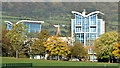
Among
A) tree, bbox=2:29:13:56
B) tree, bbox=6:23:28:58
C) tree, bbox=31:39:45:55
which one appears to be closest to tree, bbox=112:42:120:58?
tree, bbox=31:39:45:55

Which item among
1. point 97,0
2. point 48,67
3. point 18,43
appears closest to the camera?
point 48,67

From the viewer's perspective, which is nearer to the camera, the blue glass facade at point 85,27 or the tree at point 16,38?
the tree at point 16,38

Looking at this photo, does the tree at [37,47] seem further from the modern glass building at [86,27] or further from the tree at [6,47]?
the modern glass building at [86,27]

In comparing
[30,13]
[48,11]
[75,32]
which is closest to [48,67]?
[75,32]

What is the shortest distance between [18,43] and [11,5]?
54.8 m

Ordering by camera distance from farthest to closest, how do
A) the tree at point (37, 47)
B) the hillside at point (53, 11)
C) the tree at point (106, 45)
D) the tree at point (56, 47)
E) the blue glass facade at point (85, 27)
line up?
the hillside at point (53, 11), the blue glass facade at point (85, 27), the tree at point (106, 45), the tree at point (56, 47), the tree at point (37, 47)

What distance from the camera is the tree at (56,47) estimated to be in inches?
1614

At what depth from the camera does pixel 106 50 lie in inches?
1655

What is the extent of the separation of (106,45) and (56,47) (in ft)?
28.1

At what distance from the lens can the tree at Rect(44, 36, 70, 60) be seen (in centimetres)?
4100

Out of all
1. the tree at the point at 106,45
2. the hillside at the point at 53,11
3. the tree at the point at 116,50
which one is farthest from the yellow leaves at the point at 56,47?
the hillside at the point at 53,11

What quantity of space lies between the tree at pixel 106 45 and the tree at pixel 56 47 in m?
5.77

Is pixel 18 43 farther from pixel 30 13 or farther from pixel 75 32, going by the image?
pixel 30 13

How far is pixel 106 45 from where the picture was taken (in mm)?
42406
